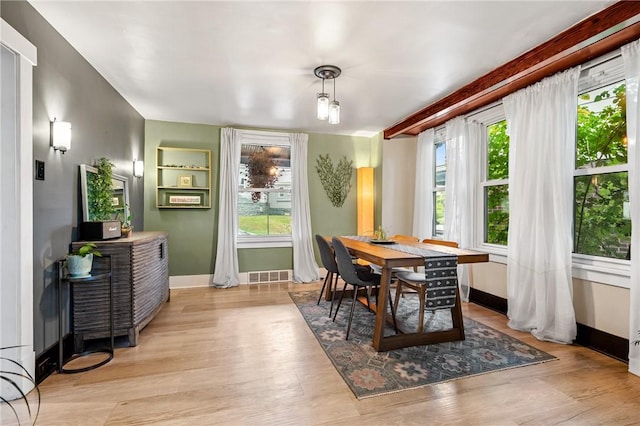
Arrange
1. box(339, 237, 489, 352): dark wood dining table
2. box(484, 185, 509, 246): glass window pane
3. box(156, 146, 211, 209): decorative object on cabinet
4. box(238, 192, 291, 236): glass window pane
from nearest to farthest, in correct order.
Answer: box(339, 237, 489, 352): dark wood dining table < box(484, 185, 509, 246): glass window pane < box(156, 146, 211, 209): decorative object on cabinet < box(238, 192, 291, 236): glass window pane

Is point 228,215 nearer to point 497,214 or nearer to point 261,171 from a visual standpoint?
point 261,171

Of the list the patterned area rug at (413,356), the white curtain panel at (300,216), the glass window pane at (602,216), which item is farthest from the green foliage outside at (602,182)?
the white curtain panel at (300,216)

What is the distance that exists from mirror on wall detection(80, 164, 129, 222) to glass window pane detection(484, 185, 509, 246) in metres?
4.27

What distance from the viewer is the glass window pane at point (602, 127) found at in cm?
250

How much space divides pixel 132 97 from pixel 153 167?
3.69 ft

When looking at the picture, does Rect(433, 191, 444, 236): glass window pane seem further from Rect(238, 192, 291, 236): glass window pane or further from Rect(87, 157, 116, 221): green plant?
Rect(87, 157, 116, 221): green plant

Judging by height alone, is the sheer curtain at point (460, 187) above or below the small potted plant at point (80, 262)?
above

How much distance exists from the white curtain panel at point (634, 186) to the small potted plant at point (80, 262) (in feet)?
13.1

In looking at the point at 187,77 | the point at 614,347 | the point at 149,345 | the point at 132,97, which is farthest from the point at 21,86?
the point at 614,347

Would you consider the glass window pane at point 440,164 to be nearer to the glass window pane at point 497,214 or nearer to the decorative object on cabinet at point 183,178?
the glass window pane at point 497,214

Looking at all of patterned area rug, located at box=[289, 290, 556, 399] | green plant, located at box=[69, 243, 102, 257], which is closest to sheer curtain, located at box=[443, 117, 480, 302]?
patterned area rug, located at box=[289, 290, 556, 399]

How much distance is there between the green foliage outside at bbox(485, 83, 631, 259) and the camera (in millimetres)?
2484

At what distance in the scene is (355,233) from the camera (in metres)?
5.46

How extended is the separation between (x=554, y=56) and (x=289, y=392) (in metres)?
3.22
